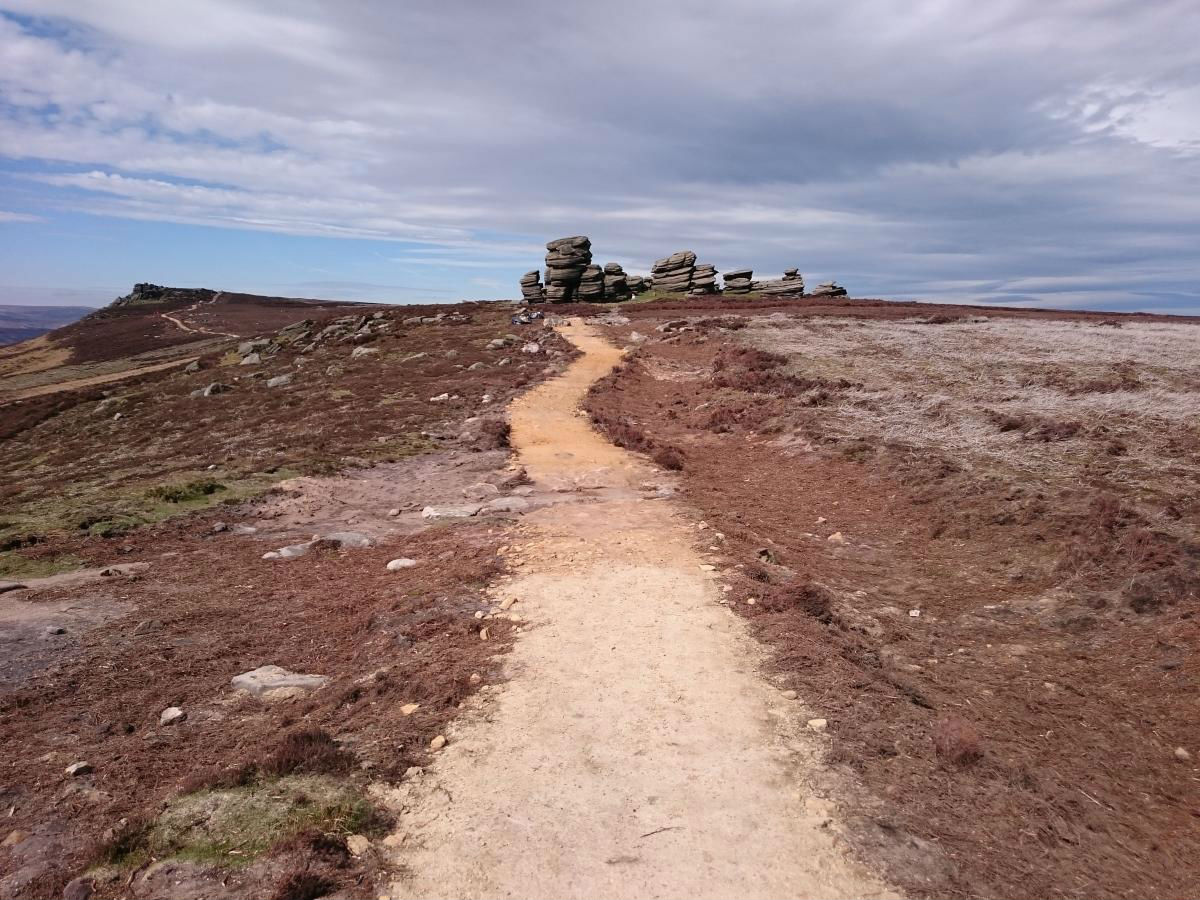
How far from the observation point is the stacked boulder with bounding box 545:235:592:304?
235ft

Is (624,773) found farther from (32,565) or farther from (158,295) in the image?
(158,295)

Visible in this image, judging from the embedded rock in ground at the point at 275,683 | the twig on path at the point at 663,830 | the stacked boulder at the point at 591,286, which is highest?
the stacked boulder at the point at 591,286

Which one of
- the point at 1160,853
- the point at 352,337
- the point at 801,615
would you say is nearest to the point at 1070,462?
the point at 801,615

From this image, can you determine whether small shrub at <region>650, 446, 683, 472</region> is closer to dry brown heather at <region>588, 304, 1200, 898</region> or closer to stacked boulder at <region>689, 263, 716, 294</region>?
dry brown heather at <region>588, 304, 1200, 898</region>

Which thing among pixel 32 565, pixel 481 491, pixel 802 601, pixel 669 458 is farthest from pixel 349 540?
pixel 802 601

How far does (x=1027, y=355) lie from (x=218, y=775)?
32.4 metres

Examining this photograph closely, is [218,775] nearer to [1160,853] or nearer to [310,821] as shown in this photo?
[310,821]

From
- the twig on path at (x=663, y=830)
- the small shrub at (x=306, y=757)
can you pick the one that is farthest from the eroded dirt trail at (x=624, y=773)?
the small shrub at (x=306, y=757)

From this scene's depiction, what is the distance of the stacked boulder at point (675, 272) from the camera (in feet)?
248

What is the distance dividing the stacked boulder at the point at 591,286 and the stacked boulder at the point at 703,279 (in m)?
10.5

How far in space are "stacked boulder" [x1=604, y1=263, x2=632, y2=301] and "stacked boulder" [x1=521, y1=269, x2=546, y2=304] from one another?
6.88 meters

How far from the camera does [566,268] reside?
7206 cm

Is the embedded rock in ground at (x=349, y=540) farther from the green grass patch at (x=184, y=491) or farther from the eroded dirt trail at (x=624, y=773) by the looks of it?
the green grass patch at (x=184, y=491)

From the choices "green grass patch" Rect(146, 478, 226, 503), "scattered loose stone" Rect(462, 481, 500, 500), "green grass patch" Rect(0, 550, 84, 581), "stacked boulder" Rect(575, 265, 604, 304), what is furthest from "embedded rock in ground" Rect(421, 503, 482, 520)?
"stacked boulder" Rect(575, 265, 604, 304)
